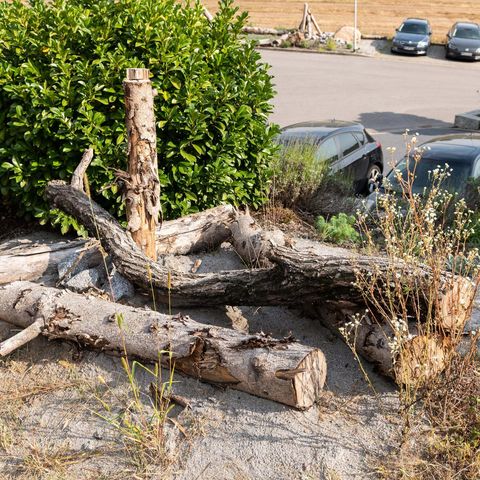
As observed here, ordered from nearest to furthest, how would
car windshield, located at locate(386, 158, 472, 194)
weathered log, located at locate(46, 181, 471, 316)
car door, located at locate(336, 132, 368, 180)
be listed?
weathered log, located at locate(46, 181, 471, 316) → car windshield, located at locate(386, 158, 472, 194) → car door, located at locate(336, 132, 368, 180)

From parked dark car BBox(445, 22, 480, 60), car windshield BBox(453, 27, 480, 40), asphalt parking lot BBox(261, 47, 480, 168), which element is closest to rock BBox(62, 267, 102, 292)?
asphalt parking lot BBox(261, 47, 480, 168)

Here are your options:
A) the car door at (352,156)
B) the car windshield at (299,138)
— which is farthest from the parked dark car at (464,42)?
the car windshield at (299,138)

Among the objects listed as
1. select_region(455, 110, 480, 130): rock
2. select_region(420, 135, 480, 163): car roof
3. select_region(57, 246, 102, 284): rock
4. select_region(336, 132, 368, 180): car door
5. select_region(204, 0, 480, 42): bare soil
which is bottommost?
select_region(455, 110, 480, 130): rock

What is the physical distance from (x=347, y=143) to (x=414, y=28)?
24046 mm

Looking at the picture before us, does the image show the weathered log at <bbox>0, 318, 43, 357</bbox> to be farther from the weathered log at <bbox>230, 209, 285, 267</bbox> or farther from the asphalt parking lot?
the asphalt parking lot

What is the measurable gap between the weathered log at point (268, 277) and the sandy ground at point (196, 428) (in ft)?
1.74

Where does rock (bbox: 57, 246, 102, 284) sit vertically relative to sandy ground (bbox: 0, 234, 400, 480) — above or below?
above

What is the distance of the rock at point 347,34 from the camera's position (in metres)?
35.0

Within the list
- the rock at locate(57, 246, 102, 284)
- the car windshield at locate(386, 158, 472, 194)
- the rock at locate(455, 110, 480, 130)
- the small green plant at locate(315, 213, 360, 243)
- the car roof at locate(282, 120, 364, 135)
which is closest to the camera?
the rock at locate(57, 246, 102, 284)

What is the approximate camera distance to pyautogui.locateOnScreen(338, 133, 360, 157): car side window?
11.1 m

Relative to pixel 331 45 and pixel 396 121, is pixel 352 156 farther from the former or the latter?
pixel 331 45

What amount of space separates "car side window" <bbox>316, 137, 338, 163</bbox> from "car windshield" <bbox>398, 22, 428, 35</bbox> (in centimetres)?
2404

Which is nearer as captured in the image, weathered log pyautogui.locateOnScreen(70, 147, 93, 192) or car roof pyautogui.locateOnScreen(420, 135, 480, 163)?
weathered log pyautogui.locateOnScreen(70, 147, 93, 192)

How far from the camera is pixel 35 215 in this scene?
277 inches
